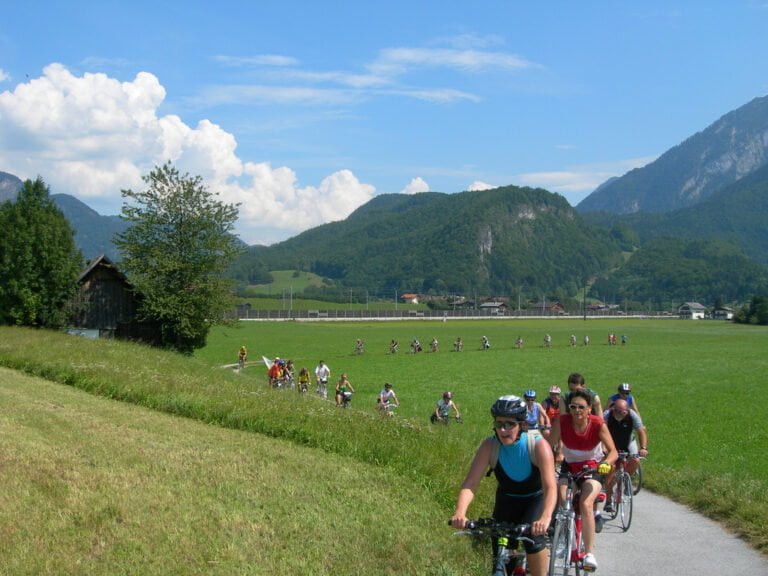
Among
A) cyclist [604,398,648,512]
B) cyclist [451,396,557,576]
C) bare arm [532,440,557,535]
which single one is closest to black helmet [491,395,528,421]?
cyclist [451,396,557,576]

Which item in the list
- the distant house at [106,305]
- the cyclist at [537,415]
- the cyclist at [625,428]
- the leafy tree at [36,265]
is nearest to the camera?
the cyclist at [625,428]

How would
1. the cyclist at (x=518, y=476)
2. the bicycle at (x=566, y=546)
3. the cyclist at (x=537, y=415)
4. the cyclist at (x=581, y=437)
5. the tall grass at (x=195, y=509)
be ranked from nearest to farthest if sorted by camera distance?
the cyclist at (x=518, y=476) → the bicycle at (x=566, y=546) → the tall grass at (x=195, y=509) → the cyclist at (x=581, y=437) → the cyclist at (x=537, y=415)

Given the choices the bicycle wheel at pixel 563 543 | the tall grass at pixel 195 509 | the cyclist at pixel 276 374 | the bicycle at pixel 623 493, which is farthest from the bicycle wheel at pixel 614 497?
the cyclist at pixel 276 374

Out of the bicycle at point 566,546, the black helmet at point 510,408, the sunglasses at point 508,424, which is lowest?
the bicycle at point 566,546

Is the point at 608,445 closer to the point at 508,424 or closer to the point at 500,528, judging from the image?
the point at 508,424

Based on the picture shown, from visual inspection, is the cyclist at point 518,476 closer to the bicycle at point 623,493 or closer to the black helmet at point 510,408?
the black helmet at point 510,408

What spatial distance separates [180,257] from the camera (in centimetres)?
4553

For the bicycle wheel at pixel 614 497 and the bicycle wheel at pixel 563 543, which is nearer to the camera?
the bicycle wheel at pixel 563 543

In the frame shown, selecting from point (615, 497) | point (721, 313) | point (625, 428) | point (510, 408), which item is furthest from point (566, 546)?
point (721, 313)

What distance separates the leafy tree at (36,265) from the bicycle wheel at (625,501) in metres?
37.1

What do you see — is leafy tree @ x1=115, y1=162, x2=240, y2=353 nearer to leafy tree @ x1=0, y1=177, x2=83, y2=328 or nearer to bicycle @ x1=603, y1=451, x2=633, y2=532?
leafy tree @ x1=0, y1=177, x2=83, y2=328

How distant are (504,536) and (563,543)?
175 cm

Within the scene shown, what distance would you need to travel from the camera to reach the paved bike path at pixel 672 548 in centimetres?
852

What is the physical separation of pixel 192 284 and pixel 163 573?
129ft
